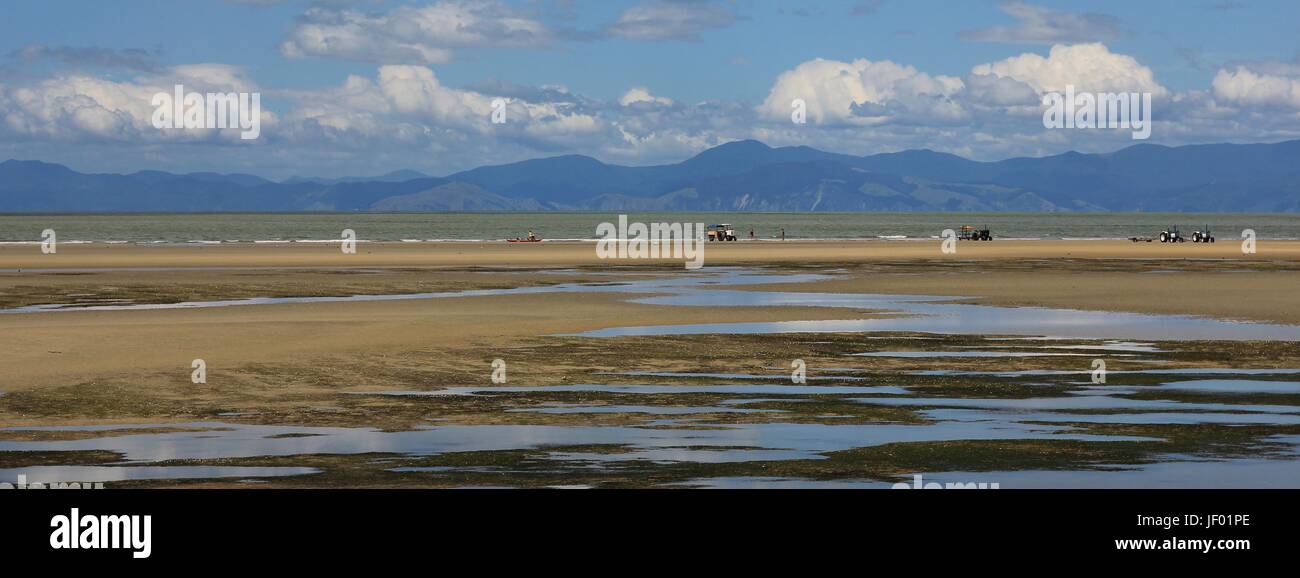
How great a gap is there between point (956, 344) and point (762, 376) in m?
7.60

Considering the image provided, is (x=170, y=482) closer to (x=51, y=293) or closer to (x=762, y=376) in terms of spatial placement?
(x=762, y=376)

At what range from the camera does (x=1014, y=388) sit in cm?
2538

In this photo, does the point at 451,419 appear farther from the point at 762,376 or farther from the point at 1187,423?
the point at 1187,423

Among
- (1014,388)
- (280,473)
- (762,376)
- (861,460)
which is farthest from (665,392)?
(280,473)

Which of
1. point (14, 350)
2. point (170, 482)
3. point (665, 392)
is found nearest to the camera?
point (170, 482)

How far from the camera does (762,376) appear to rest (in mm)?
27438

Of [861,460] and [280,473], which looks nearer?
[280,473]

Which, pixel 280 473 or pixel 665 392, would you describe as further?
pixel 665 392

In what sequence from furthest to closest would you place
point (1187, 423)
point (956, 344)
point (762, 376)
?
point (956, 344) < point (762, 376) < point (1187, 423)

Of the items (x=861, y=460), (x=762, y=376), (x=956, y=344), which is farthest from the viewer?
(x=956, y=344)

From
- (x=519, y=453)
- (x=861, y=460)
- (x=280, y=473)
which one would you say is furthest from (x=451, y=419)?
(x=861, y=460)

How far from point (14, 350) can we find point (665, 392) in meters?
14.5
